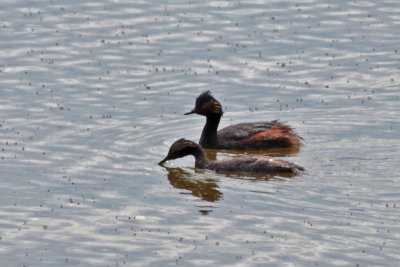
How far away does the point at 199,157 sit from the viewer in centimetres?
2409

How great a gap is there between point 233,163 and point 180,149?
1.57m

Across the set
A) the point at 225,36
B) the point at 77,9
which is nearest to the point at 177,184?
the point at 225,36

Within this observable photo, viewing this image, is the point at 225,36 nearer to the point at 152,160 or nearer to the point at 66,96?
the point at 66,96

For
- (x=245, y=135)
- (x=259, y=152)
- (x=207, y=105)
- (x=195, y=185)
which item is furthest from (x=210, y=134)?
(x=195, y=185)


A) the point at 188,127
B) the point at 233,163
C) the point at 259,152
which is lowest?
the point at 259,152

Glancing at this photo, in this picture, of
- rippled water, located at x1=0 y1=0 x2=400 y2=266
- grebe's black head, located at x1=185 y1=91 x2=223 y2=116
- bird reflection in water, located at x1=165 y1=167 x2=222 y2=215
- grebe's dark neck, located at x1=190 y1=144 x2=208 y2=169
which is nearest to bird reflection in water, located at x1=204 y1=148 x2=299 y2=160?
rippled water, located at x1=0 y1=0 x2=400 y2=266

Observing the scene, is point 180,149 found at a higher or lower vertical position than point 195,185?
higher

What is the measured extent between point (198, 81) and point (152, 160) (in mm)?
6856

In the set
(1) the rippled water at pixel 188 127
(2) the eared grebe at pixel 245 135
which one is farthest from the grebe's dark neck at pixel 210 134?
(1) the rippled water at pixel 188 127

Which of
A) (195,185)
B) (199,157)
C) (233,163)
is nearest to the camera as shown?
(195,185)

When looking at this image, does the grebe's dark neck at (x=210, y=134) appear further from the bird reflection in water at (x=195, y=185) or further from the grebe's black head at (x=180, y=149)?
the bird reflection in water at (x=195, y=185)

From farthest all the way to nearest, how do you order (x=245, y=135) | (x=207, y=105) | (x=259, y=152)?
(x=207, y=105) < (x=259, y=152) < (x=245, y=135)

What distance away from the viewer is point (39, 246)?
18.6 m

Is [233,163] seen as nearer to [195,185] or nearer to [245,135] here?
[195,185]
